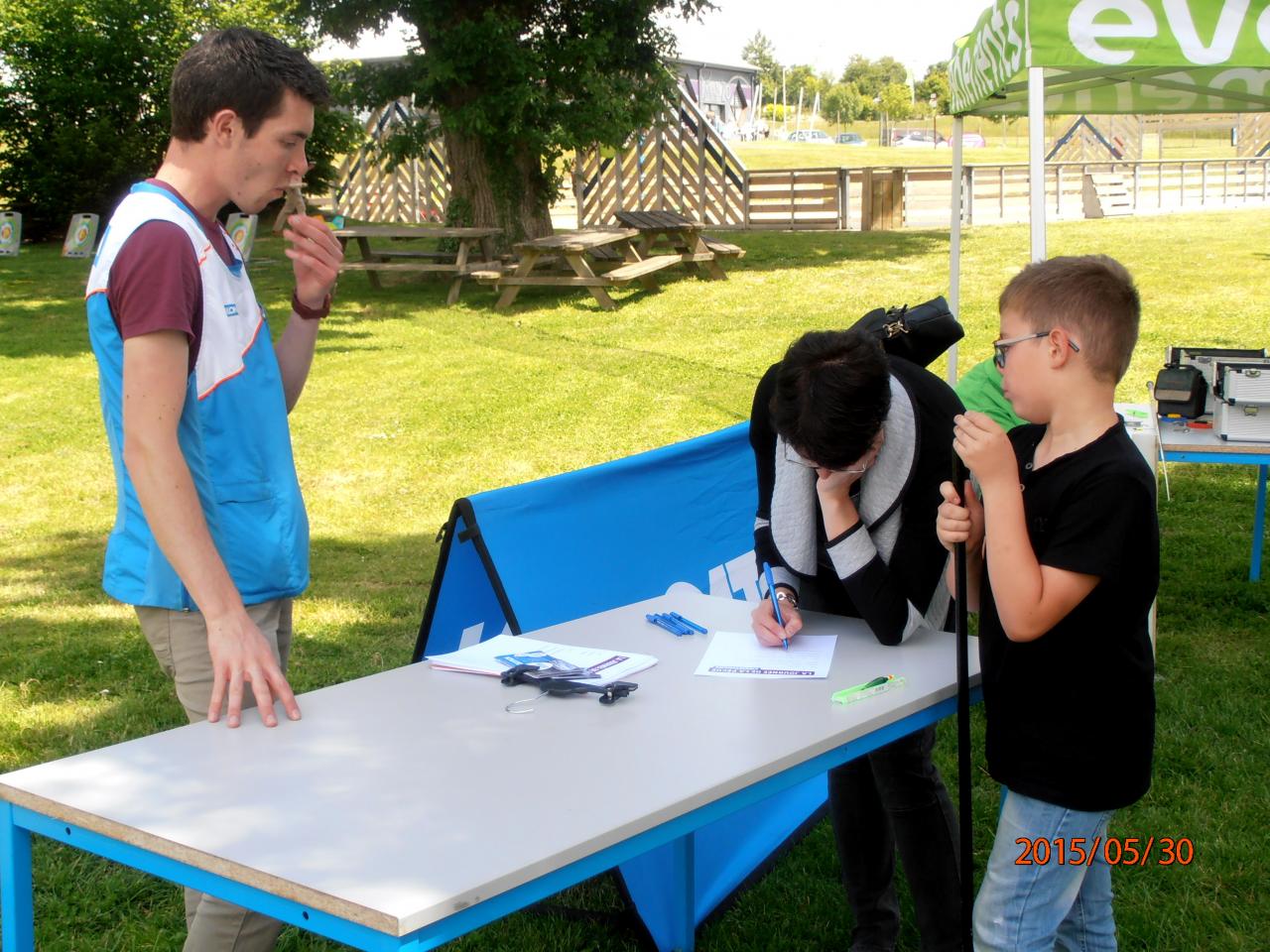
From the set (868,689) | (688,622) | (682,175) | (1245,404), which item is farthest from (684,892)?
(682,175)

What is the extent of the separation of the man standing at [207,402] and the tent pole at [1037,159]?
11.2ft

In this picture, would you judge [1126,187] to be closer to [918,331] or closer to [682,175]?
[682,175]

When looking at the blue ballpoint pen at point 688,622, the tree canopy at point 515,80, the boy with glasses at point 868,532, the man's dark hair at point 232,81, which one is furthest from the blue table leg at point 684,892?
the tree canopy at point 515,80

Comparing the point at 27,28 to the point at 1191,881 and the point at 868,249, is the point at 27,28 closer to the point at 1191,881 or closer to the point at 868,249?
the point at 868,249

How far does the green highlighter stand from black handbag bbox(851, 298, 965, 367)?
2.48ft

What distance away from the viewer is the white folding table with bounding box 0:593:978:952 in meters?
1.67

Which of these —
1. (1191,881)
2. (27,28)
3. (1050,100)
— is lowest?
(1191,881)

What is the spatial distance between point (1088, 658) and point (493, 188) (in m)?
14.1

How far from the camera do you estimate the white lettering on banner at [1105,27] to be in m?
4.82

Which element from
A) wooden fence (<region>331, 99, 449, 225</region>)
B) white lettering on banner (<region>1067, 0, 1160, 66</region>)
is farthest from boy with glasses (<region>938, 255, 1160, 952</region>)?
wooden fence (<region>331, 99, 449, 225</region>)

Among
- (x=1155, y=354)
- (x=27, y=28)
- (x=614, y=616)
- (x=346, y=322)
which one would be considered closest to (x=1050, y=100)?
(x=1155, y=354)

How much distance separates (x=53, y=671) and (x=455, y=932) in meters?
4.01

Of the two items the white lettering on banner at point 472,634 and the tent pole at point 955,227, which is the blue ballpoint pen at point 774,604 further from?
the tent pole at point 955,227

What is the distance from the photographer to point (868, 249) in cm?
1788
